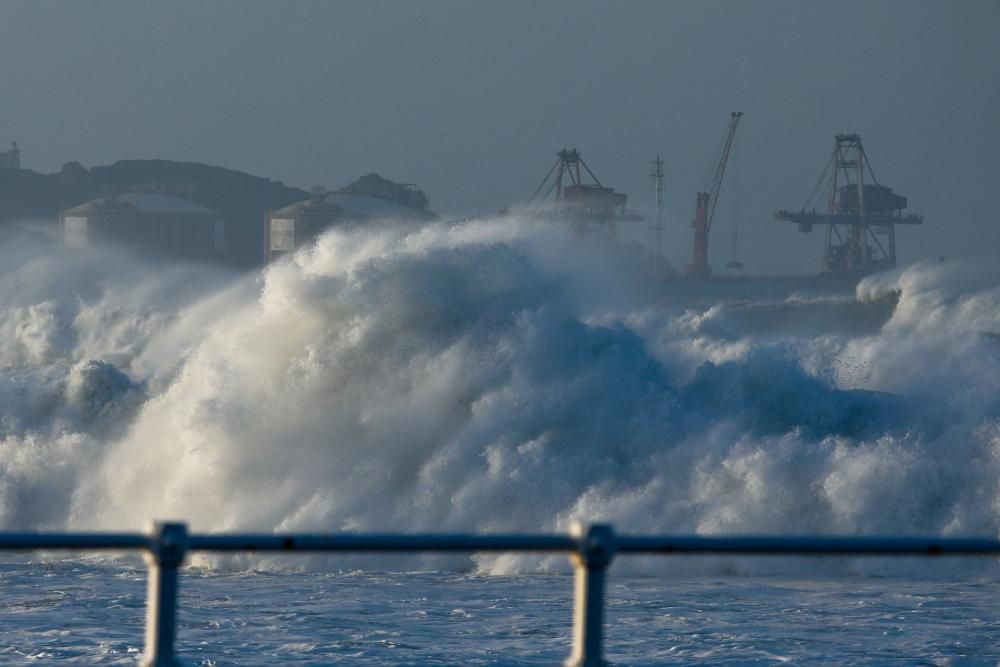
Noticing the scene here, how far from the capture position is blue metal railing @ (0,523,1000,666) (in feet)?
11.8

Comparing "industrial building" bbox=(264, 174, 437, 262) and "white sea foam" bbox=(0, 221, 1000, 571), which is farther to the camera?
"industrial building" bbox=(264, 174, 437, 262)

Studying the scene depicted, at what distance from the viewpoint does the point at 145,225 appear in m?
107

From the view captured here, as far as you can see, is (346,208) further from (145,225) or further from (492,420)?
(492,420)

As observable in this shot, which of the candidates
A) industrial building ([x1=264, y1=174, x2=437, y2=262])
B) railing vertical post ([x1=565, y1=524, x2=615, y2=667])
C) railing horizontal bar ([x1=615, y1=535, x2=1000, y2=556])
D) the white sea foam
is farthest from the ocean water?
industrial building ([x1=264, y1=174, x2=437, y2=262])

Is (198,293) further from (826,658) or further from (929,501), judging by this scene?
(826,658)

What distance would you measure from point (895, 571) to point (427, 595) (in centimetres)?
476

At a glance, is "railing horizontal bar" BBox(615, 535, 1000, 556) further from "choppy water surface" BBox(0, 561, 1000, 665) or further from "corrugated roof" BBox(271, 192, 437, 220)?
"corrugated roof" BBox(271, 192, 437, 220)

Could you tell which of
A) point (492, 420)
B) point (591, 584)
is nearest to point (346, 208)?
point (492, 420)

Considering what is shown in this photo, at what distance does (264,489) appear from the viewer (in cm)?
1973

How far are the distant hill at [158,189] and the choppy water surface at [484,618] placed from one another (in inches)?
4178

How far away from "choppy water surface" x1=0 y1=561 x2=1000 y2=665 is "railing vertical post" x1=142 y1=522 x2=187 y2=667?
679 centimetres

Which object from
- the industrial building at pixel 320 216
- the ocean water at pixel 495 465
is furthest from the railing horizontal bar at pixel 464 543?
the industrial building at pixel 320 216

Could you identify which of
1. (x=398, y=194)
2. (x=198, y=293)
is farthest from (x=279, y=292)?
(x=398, y=194)

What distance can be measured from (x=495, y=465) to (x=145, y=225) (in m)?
91.3
